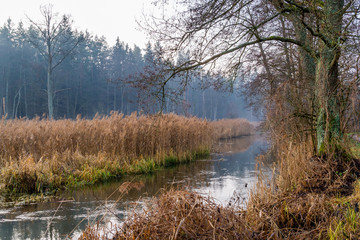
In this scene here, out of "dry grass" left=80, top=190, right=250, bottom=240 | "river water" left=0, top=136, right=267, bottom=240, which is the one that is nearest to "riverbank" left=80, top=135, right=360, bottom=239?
"dry grass" left=80, top=190, right=250, bottom=240

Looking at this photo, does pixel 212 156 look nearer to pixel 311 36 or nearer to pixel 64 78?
pixel 311 36

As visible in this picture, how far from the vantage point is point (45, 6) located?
2447cm

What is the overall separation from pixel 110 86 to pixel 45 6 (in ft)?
79.4

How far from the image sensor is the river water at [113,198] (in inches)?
200

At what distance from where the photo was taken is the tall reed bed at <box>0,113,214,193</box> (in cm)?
764

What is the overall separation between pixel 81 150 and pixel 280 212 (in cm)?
711

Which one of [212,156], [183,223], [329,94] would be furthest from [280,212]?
[212,156]

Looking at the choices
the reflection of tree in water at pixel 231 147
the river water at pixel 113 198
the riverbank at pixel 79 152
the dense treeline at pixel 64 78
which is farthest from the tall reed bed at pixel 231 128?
the riverbank at pixel 79 152

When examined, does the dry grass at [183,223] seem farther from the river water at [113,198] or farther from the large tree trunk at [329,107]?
the large tree trunk at [329,107]

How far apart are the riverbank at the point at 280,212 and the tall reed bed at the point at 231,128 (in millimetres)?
15549

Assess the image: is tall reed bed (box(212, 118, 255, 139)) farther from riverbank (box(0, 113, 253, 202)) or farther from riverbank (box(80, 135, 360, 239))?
riverbank (box(80, 135, 360, 239))

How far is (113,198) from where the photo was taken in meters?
7.18

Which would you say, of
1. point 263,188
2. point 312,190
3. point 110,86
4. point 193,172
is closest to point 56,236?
point 263,188

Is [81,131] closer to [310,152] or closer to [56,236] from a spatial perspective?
[56,236]
